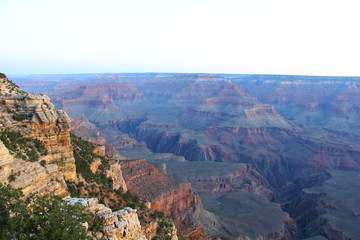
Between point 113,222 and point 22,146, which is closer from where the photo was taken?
point 113,222

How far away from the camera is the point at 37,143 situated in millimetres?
18672

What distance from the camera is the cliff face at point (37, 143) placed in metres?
15.4

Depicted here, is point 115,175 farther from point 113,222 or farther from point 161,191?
point 161,191

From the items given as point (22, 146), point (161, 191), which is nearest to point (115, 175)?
point (22, 146)

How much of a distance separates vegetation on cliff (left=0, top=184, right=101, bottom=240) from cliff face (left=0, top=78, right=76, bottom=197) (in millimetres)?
2646

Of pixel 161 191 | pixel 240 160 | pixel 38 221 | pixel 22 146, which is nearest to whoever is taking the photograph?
pixel 38 221

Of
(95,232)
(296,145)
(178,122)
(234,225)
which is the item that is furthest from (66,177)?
(178,122)

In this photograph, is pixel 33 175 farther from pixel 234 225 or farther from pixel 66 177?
pixel 234 225

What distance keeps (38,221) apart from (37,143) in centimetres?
806

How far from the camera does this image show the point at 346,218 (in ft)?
201

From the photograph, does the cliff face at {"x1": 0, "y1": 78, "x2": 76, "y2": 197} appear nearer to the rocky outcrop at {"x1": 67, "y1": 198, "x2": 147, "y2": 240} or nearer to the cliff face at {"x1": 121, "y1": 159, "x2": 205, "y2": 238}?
the rocky outcrop at {"x1": 67, "y1": 198, "x2": 147, "y2": 240}

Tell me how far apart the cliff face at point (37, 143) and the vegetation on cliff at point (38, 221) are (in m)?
2.65

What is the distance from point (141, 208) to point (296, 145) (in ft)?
355

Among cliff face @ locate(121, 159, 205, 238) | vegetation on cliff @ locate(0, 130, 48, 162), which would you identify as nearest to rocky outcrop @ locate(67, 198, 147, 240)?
vegetation on cliff @ locate(0, 130, 48, 162)
